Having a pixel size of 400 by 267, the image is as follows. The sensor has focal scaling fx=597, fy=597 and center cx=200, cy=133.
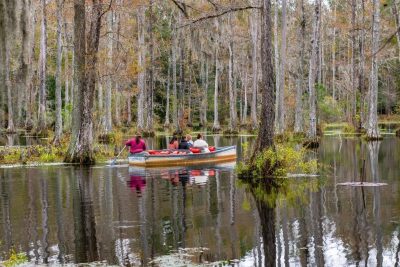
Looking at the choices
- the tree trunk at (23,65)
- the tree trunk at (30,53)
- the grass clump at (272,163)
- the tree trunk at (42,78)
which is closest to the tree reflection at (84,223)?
the tree trunk at (23,65)

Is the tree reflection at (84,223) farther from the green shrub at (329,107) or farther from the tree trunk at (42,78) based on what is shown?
the green shrub at (329,107)

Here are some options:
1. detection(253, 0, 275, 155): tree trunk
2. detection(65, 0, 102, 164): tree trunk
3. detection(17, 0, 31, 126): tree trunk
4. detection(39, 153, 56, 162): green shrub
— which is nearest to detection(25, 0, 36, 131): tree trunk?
detection(17, 0, 31, 126): tree trunk

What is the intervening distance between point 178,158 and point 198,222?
12101mm

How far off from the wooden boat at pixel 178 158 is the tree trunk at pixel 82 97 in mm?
1805

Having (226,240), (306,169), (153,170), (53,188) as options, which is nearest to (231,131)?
(153,170)

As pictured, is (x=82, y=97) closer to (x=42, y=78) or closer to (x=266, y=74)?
(x=266, y=74)

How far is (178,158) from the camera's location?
23172 mm

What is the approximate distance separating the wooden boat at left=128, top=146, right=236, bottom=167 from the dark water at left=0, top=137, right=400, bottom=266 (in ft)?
14.5

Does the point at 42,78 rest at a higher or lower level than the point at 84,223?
higher

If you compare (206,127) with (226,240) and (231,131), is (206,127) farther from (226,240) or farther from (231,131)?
(226,240)

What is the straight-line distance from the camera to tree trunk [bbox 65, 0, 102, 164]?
22.8 meters

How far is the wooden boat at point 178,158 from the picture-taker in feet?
74.7

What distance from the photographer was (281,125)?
34469mm

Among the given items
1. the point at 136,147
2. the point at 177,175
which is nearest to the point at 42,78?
the point at 136,147
